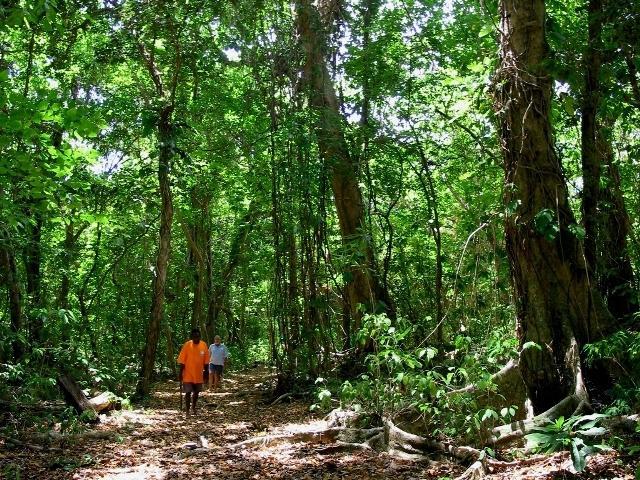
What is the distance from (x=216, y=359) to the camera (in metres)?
16.4

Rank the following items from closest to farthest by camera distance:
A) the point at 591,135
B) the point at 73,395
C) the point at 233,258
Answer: the point at 591,135 < the point at 73,395 < the point at 233,258

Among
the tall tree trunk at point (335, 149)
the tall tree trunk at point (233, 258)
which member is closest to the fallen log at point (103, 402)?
the tall tree trunk at point (335, 149)

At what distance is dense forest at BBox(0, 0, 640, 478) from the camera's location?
6.65 m

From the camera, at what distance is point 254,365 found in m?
28.2

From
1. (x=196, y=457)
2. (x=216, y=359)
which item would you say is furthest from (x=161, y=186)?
(x=196, y=457)

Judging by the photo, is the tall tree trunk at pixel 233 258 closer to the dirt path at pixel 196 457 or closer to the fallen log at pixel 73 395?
the dirt path at pixel 196 457

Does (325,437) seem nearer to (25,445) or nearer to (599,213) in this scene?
(25,445)

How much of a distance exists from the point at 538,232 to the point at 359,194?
23.9ft

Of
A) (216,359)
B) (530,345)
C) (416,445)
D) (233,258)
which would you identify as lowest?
(416,445)

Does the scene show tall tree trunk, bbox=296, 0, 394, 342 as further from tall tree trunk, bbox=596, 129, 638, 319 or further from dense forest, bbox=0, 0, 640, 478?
tall tree trunk, bbox=596, 129, 638, 319

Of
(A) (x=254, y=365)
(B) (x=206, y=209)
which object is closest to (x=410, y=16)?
(B) (x=206, y=209)

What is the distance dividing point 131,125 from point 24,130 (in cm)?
969

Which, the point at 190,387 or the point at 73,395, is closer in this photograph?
the point at 73,395

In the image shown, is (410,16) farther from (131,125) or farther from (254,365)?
(254,365)
